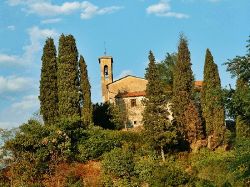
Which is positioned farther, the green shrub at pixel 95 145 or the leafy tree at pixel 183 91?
the leafy tree at pixel 183 91

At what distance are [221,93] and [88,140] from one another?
53.4 ft

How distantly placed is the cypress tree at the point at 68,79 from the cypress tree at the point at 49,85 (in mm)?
650

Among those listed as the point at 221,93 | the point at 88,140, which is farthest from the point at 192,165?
the point at 221,93

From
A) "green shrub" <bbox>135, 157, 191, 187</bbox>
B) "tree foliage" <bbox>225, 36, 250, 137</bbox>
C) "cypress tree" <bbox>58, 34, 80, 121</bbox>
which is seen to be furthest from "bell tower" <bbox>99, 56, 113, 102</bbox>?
"tree foliage" <bbox>225, 36, 250, 137</bbox>

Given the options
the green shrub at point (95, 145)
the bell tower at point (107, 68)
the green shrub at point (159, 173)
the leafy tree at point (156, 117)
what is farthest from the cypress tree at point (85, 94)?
the bell tower at point (107, 68)

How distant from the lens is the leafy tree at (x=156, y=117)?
41.2 meters

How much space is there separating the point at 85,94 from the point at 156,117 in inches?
375

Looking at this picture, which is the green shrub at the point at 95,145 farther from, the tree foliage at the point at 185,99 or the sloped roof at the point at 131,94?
the sloped roof at the point at 131,94

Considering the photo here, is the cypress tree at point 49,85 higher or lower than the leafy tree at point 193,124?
higher

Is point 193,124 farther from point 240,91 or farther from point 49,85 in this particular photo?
point 240,91

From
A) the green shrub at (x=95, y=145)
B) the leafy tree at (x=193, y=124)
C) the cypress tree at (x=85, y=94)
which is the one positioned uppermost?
the cypress tree at (x=85, y=94)

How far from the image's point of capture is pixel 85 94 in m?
49.2

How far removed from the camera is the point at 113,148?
138 feet

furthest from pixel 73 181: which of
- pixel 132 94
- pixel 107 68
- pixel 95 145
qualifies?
pixel 107 68
